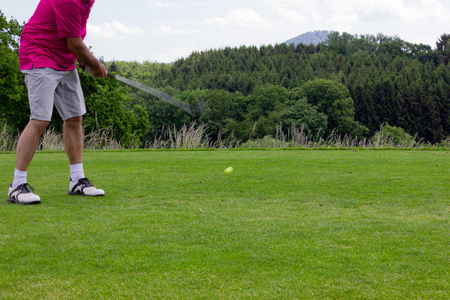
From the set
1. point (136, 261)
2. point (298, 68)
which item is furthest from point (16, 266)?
point (298, 68)

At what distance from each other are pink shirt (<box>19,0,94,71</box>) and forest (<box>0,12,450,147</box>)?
2527 cm

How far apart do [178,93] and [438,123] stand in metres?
50.6

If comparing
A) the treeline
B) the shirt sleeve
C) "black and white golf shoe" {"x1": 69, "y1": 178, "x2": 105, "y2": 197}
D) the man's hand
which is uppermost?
the treeline

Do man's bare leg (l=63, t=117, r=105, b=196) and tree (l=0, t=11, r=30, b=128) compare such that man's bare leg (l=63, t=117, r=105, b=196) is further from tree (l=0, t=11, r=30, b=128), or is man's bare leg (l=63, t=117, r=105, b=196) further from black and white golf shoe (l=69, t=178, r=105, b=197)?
tree (l=0, t=11, r=30, b=128)

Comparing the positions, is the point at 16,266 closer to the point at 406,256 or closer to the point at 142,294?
the point at 142,294

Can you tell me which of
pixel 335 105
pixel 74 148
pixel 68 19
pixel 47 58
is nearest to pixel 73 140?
pixel 74 148

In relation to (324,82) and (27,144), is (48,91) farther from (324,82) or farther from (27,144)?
(324,82)

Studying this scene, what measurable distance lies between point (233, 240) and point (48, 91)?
2.46 meters

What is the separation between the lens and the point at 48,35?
4.03 meters

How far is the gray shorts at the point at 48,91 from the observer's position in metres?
3.99

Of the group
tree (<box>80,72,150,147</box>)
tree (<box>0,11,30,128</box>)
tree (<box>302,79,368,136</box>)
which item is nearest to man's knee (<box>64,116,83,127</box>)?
tree (<box>0,11,30,128</box>)

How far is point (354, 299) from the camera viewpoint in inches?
67.8

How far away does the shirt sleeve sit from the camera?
3861mm

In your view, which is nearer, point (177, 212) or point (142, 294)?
point (142, 294)
